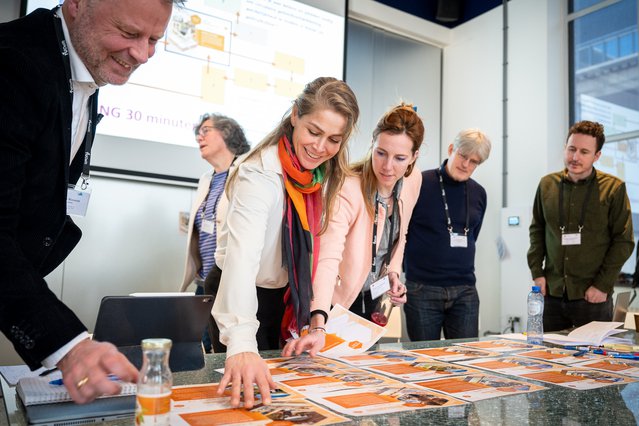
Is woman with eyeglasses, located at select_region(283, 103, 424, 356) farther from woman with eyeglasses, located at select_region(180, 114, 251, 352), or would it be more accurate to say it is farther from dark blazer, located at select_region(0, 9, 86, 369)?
woman with eyeglasses, located at select_region(180, 114, 251, 352)

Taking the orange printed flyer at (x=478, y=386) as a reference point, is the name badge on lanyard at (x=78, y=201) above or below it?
above

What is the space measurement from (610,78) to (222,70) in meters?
3.09

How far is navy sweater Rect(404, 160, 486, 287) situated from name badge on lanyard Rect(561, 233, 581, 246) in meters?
0.47

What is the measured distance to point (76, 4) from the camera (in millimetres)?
942

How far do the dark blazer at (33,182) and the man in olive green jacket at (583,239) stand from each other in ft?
7.88

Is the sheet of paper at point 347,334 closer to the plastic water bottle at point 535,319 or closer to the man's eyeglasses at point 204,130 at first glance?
the plastic water bottle at point 535,319

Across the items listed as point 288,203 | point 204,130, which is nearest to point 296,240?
point 288,203

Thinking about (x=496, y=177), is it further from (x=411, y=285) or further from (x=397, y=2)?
(x=411, y=285)

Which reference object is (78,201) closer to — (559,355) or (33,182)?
(33,182)

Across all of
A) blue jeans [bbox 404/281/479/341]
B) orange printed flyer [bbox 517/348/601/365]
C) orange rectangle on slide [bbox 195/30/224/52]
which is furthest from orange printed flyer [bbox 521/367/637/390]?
orange rectangle on slide [bbox 195/30/224/52]

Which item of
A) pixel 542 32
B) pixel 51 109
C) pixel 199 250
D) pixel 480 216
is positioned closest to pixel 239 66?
pixel 199 250

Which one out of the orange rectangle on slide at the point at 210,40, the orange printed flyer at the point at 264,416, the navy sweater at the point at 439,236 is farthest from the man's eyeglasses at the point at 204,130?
the orange printed flyer at the point at 264,416

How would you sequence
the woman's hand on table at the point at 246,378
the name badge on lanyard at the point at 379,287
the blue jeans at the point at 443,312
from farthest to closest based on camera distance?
the blue jeans at the point at 443,312 → the name badge on lanyard at the point at 379,287 → the woman's hand on table at the point at 246,378

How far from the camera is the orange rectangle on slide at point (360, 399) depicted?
85 cm
